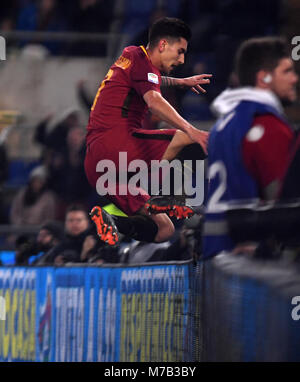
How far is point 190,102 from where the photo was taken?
6184mm

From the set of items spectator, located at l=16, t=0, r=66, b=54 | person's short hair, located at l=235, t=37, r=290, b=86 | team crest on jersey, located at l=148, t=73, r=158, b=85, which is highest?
spectator, located at l=16, t=0, r=66, b=54

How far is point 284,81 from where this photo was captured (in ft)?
14.2

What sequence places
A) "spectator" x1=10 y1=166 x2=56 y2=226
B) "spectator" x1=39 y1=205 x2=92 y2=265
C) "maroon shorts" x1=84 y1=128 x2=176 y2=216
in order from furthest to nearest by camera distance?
1. "spectator" x1=10 y1=166 x2=56 y2=226
2. "spectator" x1=39 y1=205 x2=92 y2=265
3. "maroon shorts" x1=84 y1=128 x2=176 y2=216

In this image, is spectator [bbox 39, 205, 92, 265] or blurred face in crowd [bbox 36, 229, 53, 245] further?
blurred face in crowd [bbox 36, 229, 53, 245]

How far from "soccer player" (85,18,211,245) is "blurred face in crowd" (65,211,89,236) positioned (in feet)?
5.07

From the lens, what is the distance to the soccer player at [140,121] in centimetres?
504

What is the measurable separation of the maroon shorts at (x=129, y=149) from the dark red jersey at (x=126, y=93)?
1.4 inches

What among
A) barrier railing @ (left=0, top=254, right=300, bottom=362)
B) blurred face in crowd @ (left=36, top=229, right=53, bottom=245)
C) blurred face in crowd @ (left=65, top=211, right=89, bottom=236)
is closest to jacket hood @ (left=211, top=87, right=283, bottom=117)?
barrier railing @ (left=0, top=254, right=300, bottom=362)

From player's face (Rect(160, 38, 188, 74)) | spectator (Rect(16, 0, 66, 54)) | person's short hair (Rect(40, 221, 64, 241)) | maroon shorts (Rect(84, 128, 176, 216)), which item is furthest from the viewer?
spectator (Rect(16, 0, 66, 54))

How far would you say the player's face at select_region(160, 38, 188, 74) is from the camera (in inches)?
198

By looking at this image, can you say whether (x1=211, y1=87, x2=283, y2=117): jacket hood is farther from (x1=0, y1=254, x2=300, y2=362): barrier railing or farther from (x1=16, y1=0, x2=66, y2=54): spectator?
(x1=16, y1=0, x2=66, y2=54): spectator
